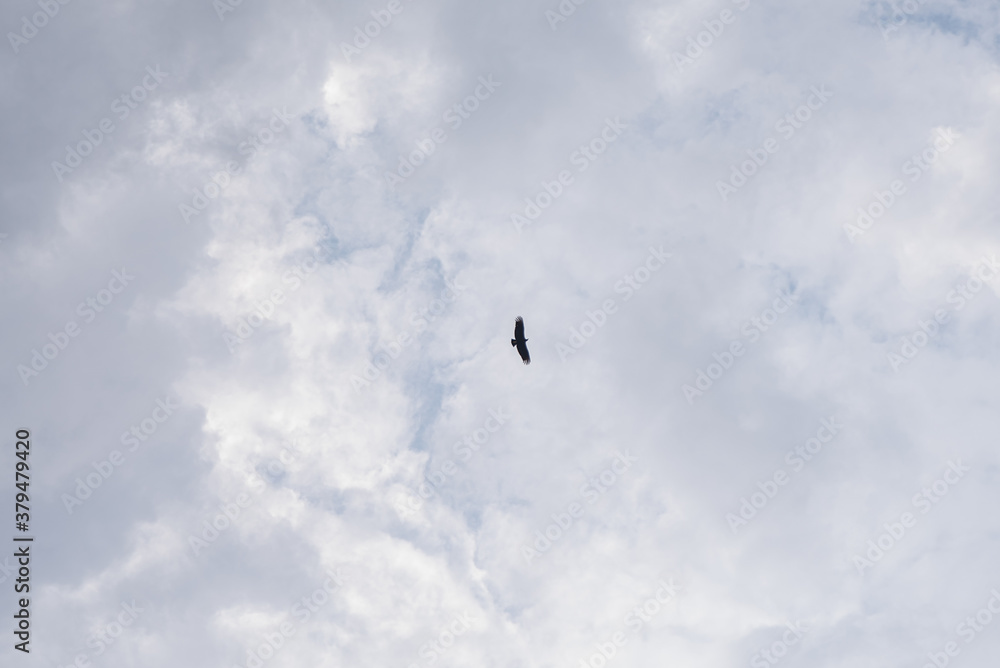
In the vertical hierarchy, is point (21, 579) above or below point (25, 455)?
below

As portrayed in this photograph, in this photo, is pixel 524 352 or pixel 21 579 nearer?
pixel 21 579

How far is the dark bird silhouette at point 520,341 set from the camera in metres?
118

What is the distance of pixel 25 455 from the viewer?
98062 mm

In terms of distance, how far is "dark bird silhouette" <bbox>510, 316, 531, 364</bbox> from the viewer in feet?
388

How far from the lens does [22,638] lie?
98.6 m

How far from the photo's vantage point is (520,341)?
118500 mm

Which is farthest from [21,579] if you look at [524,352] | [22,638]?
[524,352]

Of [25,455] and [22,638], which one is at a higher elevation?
[25,455]

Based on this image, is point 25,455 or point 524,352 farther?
point 524,352

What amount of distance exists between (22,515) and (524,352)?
68934 millimetres

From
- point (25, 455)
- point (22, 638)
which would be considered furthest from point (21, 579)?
point (25, 455)

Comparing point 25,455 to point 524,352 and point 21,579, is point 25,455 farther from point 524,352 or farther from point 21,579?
point 524,352

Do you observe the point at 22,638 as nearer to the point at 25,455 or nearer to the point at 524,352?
the point at 25,455

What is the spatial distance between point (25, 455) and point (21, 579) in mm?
16230
